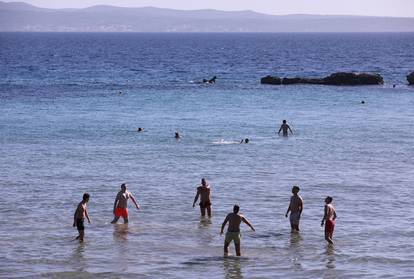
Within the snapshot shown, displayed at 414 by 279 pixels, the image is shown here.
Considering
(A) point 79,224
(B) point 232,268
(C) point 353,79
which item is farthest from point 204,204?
(C) point 353,79

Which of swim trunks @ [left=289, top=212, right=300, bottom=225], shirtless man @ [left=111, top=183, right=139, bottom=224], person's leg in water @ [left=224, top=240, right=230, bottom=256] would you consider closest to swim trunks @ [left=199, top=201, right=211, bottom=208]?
shirtless man @ [left=111, top=183, right=139, bottom=224]

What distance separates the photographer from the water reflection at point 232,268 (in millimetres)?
23172

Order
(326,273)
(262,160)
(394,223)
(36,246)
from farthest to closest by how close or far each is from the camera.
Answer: (262,160)
(394,223)
(36,246)
(326,273)

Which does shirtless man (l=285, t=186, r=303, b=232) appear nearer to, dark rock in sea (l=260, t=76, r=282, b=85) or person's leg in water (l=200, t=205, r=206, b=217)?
person's leg in water (l=200, t=205, r=206, b=217)

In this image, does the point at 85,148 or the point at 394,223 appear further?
the point at 85,148

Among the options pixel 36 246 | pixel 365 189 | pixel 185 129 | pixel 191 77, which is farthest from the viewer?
pixel 191 77

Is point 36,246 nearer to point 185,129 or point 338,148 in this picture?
point 338,148

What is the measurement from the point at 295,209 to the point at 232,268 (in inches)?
171

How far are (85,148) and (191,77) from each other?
59665 mm

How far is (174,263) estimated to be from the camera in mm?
24438

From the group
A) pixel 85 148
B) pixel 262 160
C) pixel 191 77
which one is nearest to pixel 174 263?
pixel 262 160

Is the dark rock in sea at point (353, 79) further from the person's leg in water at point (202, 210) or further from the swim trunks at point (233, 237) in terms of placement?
the swim trunks at point (233, 237)

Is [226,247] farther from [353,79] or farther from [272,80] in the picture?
[353,79]

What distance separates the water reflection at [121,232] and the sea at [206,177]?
0.11 metres
